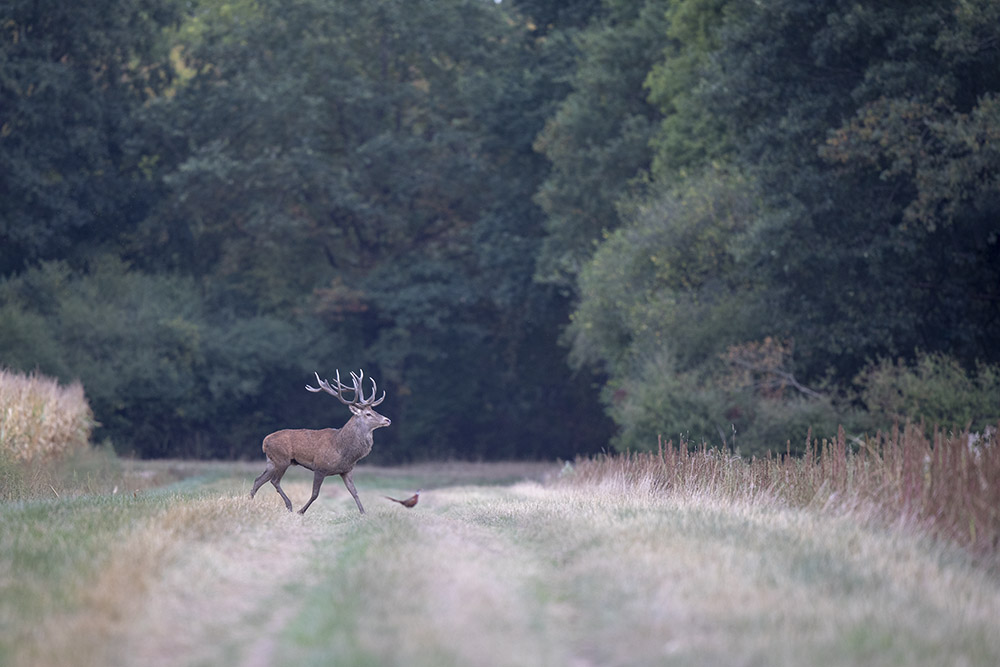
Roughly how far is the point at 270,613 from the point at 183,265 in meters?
42.6

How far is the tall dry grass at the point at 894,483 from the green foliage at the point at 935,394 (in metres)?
9.25

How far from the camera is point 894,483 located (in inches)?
392

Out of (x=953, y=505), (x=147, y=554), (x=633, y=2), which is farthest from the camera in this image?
(x=633, y=2)

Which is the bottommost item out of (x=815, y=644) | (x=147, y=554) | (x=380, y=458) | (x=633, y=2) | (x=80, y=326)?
(x=380, y=458)

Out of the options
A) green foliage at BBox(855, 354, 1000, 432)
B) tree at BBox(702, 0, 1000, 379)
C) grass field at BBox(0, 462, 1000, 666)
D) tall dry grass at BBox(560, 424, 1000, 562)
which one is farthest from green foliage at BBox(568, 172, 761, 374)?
grass field at BBox(0, 462, 1000, 666)

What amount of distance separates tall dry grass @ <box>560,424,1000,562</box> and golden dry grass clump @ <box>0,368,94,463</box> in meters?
10.9

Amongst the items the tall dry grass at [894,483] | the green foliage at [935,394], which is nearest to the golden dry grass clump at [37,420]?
the tall dry grass at [894,483]

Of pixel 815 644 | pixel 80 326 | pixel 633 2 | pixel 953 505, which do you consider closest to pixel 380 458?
pixel 80 326

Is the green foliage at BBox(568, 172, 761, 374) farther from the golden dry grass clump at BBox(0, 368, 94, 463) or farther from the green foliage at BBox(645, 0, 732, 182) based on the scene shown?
the golden dry grass clump at BBox(0, 368, 94, 463)

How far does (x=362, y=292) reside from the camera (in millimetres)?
44219

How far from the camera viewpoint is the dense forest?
24016 mm

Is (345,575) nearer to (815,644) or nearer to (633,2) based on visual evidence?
(815,644)

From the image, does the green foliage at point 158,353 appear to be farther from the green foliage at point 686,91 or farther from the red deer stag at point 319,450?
the red deer stag at point 319,450

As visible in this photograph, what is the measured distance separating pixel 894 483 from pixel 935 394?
42.7 feet
